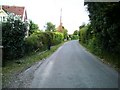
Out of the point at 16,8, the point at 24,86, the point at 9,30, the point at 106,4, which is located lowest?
the point at 24,86

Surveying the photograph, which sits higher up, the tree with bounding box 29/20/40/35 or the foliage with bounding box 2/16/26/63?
the tree with bounding box 29/20/40/35

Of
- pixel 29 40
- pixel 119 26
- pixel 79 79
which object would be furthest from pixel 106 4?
pixel 29 40

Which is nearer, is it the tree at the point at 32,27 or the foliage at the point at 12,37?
the foliage at the point at 12,37

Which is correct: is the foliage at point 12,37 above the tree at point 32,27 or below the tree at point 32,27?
below

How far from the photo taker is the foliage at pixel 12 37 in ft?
67.2

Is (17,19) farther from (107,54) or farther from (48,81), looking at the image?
(48,81)

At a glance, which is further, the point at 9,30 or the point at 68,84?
the point at 9,30

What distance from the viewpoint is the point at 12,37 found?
21094 mm

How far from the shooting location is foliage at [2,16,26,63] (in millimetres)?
20469

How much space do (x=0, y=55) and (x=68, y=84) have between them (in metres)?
8.72

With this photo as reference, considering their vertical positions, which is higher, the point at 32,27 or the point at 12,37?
the point at 32,27

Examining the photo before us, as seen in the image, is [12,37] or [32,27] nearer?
[12,37]

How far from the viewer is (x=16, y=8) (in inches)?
2431

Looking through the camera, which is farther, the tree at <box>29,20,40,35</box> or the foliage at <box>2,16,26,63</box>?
the tree at <box>29,20,40,35</box>
